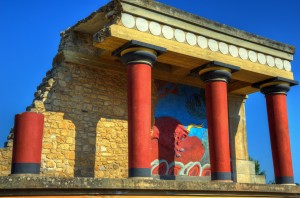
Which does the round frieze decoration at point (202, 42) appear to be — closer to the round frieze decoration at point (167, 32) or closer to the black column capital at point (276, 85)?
the round frieze decoration at point (167, 32)

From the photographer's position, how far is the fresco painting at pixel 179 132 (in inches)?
441

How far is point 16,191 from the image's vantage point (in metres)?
5.54

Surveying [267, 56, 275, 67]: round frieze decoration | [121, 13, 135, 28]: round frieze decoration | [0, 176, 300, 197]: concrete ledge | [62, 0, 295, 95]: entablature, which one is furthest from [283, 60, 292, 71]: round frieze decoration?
[121, 13, 135, 28]: round frieze decoration

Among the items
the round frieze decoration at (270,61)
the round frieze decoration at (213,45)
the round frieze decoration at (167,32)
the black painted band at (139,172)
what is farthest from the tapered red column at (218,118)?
the black painted band at (139,172)

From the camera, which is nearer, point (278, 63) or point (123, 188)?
point (123, 188)

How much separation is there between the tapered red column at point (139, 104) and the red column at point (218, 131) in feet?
6.30

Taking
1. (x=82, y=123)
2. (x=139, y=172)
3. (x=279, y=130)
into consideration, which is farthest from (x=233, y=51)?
(x=139, y=172)

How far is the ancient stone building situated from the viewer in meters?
8.07

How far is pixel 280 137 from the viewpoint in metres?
11.3

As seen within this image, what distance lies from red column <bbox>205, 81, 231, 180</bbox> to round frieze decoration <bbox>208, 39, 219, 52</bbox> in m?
0.89

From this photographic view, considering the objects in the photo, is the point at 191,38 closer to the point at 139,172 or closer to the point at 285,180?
the point at 139,172

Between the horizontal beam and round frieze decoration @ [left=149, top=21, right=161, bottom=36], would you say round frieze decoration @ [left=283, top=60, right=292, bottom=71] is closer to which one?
the horizontal beam

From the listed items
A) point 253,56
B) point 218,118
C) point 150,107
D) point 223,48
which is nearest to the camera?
point 150,107

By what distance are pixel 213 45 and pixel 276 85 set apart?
2.61 metres
